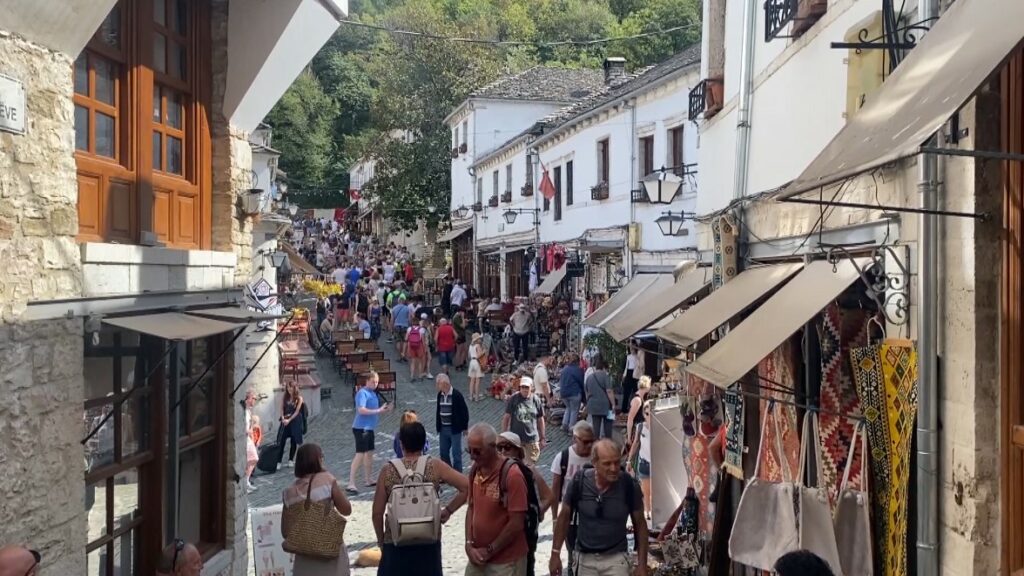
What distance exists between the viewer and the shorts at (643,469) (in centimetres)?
947

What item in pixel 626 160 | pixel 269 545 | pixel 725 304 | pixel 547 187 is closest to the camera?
pixel 725 304

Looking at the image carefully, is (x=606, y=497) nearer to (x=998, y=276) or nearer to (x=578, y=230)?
(x=998, y=276)

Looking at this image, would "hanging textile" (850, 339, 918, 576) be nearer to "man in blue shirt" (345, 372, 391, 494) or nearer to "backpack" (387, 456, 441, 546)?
"backpack" (387, 456, 441, 546)

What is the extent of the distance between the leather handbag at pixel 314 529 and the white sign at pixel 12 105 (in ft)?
9.53

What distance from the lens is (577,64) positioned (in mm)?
48812

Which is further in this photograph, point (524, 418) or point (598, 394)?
point (598, 394)

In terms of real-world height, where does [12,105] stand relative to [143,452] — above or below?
above

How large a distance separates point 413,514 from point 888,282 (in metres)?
3.17

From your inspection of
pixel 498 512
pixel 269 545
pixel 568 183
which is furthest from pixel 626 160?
pixel 498 512

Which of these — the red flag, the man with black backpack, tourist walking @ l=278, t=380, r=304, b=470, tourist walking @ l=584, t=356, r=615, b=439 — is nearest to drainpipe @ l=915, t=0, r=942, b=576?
the man with black backpack

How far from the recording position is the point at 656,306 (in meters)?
8.60

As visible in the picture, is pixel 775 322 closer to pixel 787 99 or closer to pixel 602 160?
pixel 787 99

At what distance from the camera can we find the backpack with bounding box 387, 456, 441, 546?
605 cm

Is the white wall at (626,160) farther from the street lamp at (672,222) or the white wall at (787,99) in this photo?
the white wall at (787,99)
